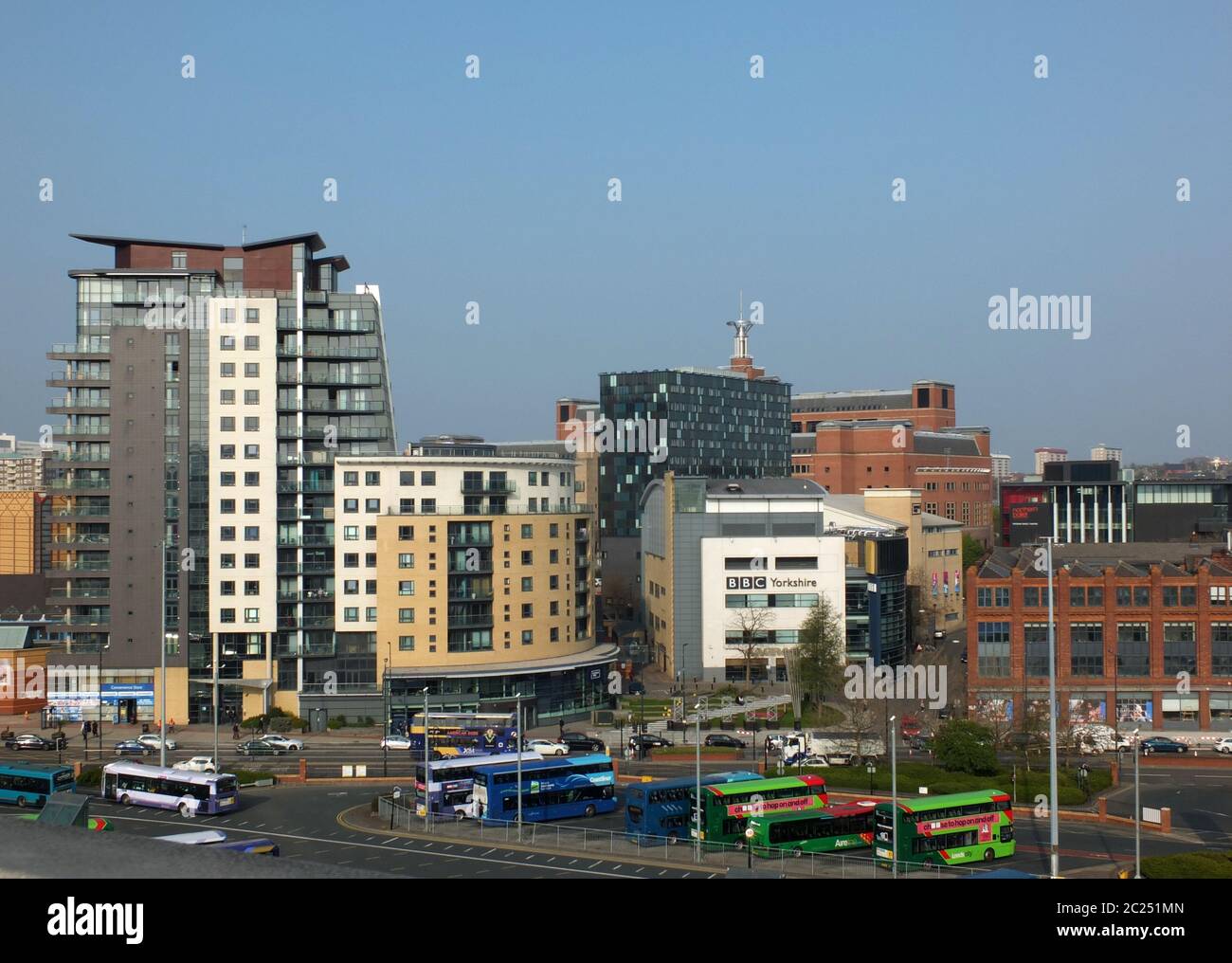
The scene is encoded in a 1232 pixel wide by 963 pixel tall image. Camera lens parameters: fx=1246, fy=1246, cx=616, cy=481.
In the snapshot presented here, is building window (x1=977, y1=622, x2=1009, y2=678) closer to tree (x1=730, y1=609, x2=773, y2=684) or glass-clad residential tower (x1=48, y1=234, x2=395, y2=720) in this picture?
tree (x1=730, y1=609, x2=773, y2=684)

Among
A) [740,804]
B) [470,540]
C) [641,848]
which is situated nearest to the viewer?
[641,848]

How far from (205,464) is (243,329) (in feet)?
26.0

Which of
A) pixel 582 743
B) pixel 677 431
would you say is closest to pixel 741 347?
pixel 677 431

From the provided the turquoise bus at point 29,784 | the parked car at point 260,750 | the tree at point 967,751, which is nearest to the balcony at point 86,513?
the parked car at point 260,750

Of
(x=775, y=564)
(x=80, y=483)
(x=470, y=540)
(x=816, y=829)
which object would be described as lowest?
(x=816, y=829)

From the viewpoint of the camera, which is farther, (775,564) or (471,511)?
(775,564)

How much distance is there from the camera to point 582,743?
199 ft

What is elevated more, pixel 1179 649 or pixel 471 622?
pixel 471 622

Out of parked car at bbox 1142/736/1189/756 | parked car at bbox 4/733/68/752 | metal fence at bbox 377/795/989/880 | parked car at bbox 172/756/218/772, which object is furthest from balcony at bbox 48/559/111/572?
parked car at bbox 1142/736/1189/756

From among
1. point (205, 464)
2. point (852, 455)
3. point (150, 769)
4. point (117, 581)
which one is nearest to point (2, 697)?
point (117, 581)

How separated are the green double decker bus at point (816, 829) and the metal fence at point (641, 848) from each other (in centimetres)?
57

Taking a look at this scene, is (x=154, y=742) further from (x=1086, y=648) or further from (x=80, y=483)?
(x=1086, y=648)

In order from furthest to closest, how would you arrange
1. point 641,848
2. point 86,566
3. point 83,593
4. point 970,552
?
1. point 970,552
2. point 86,566
3. point 83,593
4. point 641,848

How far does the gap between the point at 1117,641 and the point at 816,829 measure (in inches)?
1353
